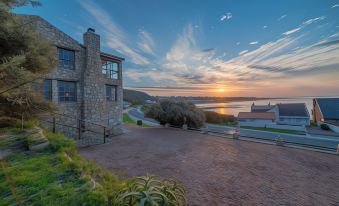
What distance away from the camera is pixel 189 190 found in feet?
12.7

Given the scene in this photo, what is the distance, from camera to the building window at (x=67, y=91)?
31.1 ft

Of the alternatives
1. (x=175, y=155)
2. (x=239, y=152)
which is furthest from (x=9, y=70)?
(x=239, y=152)

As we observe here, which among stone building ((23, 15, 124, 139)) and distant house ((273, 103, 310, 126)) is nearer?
stone building ((23, 15, 124, 139))

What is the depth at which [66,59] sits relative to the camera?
9688 millimetres

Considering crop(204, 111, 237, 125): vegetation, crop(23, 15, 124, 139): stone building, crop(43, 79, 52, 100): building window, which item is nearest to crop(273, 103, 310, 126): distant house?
crop(204, 111, 237, 125): vegetation

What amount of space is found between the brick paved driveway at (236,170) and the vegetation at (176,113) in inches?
232

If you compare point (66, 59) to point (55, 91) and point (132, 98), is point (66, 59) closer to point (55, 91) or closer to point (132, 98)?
point (55, 91)

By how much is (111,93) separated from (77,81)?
284 centimetres

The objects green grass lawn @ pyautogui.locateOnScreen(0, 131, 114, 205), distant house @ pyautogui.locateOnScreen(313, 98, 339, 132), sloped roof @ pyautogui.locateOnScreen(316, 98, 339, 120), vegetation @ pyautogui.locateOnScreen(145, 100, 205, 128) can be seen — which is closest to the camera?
green grass lawn @ pyautogui.locateOnScreen(0, 131, 114, 205)

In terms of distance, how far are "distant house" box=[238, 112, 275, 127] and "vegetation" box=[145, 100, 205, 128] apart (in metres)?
18.3

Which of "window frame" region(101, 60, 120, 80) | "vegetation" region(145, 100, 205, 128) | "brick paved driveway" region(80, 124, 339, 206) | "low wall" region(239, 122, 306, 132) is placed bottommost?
"low wall" region(239, 122, 306, 132)

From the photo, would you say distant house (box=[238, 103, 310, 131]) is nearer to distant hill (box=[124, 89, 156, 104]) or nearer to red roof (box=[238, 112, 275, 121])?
red roof (box=[238, 112, 275, 121])

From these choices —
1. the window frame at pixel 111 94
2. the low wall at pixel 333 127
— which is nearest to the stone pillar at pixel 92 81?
the window frame at pixel 111 94

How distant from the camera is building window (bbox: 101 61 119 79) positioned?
12260mm
